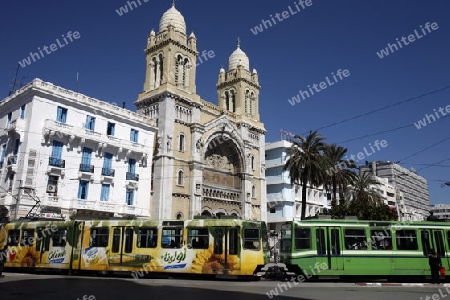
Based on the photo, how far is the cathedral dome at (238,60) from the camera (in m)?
57.2

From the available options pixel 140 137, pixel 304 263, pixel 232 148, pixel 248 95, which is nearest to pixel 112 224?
pixel 304 263

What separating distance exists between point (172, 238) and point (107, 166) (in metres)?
16.8

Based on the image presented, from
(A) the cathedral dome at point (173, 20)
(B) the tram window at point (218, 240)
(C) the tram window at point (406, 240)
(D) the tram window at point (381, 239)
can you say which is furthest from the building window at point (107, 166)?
(C) the tram window at point (406, 240)

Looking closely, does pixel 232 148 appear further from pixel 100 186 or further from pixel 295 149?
pixel 100 186

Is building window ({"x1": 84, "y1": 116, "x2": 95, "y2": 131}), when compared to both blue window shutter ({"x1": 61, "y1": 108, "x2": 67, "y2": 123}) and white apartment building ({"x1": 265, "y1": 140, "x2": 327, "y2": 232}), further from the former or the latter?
white apartment building ({"x1": 265, "y1": 140, "x2": 327, "y2": 232})

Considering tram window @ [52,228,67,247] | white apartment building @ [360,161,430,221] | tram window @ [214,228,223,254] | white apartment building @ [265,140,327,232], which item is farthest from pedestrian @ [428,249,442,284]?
white apartment building @ [360,161,430,221]

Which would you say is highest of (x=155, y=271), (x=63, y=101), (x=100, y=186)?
(x=63, y=101)

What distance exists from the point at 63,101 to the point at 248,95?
95.4 feet

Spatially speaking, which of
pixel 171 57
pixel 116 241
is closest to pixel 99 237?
pixel 116 241

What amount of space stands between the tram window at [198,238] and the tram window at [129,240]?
323 cm

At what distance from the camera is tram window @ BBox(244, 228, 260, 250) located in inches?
757

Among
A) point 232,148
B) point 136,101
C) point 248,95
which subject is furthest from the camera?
point 248,95

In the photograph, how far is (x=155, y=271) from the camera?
20109mm

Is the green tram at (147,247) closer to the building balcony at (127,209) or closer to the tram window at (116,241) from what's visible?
the tram window at (116,241)
